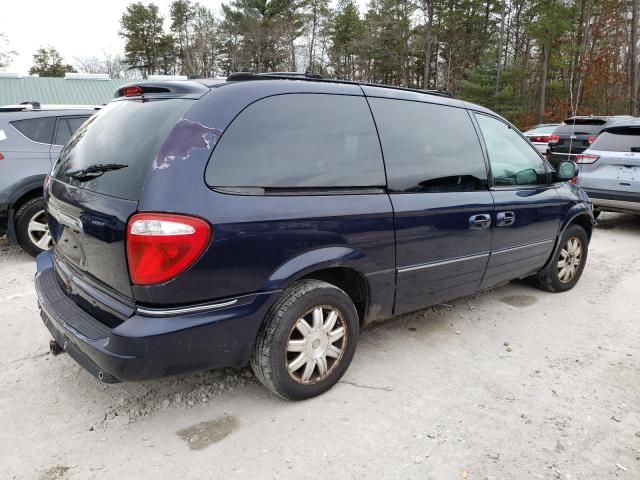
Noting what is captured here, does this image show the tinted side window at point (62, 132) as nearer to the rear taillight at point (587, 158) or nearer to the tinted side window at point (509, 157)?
the tinted side window at point (509, 157)

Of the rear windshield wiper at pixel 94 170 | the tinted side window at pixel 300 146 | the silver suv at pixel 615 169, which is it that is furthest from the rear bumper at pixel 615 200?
the rear windshield wiper at pixel 94 170

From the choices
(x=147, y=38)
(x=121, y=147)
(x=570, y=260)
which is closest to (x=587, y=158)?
(x=570, y=260)

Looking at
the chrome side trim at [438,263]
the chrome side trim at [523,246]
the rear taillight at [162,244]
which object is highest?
the rear taillight at [162,244]

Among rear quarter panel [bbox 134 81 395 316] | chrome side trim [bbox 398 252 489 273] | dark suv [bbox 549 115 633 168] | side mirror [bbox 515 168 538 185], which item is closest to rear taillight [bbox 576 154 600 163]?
dark suv [bbox 549 115 633 168]

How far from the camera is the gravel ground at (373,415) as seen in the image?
7.29 ft

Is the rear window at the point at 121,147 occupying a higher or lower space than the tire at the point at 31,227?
higher

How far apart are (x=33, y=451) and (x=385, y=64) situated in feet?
126

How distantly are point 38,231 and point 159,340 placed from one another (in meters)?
4.04

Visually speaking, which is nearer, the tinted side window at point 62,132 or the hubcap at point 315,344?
the hubcap at point 315,344

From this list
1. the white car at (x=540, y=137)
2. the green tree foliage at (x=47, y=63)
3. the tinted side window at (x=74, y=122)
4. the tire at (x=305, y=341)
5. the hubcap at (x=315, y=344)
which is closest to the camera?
the tire at (x=305, y=341)

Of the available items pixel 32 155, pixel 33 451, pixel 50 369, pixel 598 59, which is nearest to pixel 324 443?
pixel 33 451

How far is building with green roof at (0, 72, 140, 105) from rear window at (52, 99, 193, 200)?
77.6 feet

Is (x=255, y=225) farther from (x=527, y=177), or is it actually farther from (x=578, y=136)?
(x=578, y=136)

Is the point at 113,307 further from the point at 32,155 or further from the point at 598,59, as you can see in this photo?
the point at 598,59
